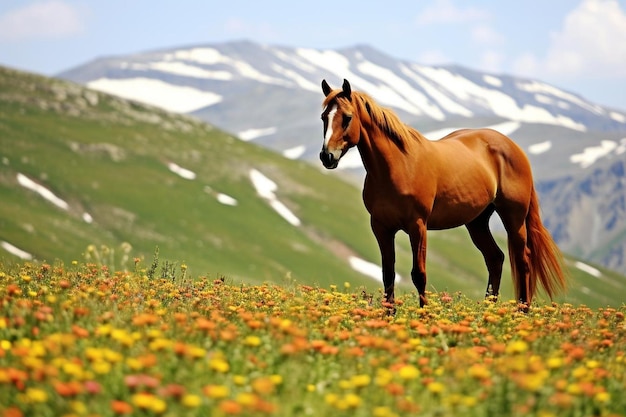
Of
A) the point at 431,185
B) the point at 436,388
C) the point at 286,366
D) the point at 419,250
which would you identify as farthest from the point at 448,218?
the point at 436,388

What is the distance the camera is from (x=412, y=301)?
12.8 m

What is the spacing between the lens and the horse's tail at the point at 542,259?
1418 centimetres

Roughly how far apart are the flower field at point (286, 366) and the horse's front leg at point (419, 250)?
74.9 inches

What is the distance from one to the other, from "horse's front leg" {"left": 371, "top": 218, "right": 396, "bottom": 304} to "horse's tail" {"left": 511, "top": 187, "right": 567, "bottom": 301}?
320 cm

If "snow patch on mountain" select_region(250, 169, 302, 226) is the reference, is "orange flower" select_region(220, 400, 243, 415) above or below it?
above

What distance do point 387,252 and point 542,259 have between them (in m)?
3.85

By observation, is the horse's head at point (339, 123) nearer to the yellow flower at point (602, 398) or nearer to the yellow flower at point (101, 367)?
the yellow flower at point (602, 398)

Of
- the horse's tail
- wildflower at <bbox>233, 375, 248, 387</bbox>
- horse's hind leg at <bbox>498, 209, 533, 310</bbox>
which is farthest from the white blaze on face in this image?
the horse's tail

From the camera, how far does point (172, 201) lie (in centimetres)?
11088

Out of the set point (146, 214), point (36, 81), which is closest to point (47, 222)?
point (146, 214)

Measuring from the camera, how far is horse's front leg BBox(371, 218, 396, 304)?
11625 mm

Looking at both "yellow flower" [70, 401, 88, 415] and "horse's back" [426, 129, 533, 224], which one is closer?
"yellow flower" [70, 401, 88, 415]

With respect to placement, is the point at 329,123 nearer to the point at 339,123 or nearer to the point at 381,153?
the point at 339,123

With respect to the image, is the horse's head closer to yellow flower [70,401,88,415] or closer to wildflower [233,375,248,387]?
wildflower [233,375,248,387]
